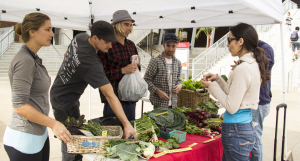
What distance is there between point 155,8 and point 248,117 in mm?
2745

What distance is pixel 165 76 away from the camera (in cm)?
341

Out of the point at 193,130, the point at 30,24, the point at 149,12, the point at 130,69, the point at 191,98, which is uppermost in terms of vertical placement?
the point at 149,12

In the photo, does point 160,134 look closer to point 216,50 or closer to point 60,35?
point 216,50

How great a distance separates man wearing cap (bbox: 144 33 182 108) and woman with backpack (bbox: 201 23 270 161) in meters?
1.51

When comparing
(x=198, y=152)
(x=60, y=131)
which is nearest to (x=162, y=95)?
(x=198, y=152)

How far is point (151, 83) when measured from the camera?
134 inches

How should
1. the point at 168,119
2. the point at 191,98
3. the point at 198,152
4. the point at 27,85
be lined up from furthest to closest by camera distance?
the point at 191,98 < the point at 168,119 < the point at 198,152 < the point at 27,85

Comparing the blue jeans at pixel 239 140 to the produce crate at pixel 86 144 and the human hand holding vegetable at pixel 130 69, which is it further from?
the human hand holding vegetable at pixel 130 69

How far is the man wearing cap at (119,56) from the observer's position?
2.57 m

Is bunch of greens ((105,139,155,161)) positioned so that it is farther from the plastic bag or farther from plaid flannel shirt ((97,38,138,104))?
plaid flannel shirt ((97,38,138,104))

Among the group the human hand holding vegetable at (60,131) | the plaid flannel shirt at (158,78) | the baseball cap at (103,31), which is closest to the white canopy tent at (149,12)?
the plaid flannel shirt at (158,78)

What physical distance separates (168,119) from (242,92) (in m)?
0.94

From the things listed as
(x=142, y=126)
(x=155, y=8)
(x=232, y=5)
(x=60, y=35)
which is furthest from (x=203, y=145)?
(x=60, y=35)

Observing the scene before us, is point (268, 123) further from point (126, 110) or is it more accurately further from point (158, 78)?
point (126, 110)
